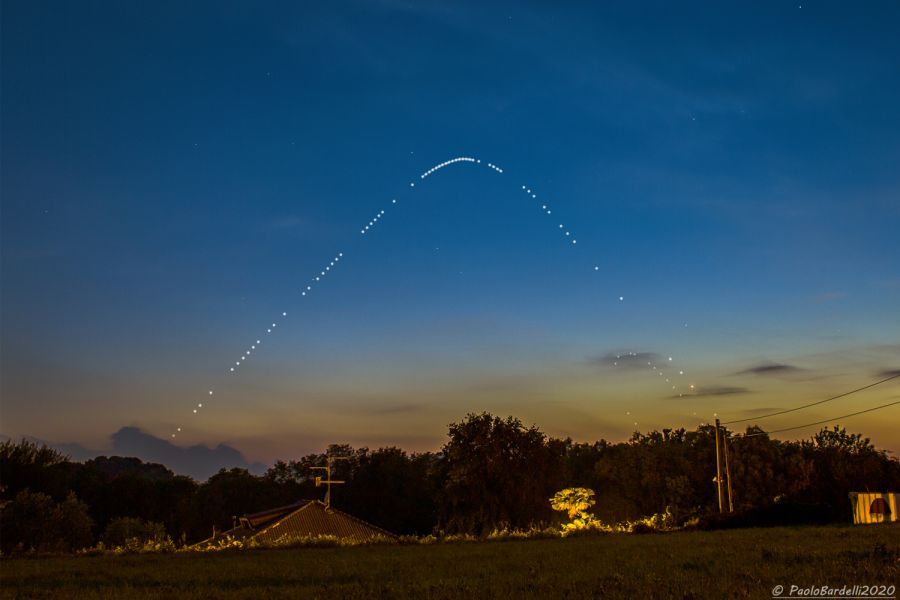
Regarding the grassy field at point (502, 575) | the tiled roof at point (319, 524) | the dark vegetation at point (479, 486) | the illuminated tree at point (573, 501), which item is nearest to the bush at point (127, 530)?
the dark vegetation at point (479, 486)

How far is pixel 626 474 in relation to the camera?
75250 millimetres

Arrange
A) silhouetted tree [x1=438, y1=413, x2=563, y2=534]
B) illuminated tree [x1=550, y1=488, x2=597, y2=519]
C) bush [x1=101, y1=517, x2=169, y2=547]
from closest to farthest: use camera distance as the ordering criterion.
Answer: illuminated tree [x1=550, y1=488, x2=597, y2=519], silhouetted tree [x1=438, y1=413, x2=563, y2=534], bush [x1=101, y1=517, x2=169, y2=547]

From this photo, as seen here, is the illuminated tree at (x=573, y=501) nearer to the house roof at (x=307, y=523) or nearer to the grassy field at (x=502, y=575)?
the house roof at (x=307, y=523)

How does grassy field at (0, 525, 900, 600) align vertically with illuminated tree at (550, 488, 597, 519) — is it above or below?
above

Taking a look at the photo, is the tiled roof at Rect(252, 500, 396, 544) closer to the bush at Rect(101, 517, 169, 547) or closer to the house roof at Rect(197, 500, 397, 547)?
the house roof at Rect(197, 500, 397, 547)

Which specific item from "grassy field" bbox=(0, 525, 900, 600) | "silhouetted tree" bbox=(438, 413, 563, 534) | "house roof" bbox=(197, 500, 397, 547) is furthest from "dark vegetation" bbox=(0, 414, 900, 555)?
"grassy field" bbox=(0, 525, 900, 600)

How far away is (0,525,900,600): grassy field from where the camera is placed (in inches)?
428

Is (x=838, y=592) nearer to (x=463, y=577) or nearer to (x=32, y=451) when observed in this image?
(x=463, y=577)

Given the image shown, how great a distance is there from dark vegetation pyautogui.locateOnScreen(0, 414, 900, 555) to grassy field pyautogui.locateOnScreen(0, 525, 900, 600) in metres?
21.3

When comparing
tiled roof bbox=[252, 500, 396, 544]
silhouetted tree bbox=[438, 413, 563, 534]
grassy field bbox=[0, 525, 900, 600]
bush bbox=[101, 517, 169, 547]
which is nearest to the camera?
grassy field bbox=[0, 525, 900, 600]

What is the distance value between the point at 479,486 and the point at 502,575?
1864 inches

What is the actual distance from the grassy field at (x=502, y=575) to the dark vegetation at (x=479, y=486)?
69.8 ft

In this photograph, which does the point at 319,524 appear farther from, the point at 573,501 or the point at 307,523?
the point at 573,501

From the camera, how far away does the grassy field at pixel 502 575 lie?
1087 centimetres
